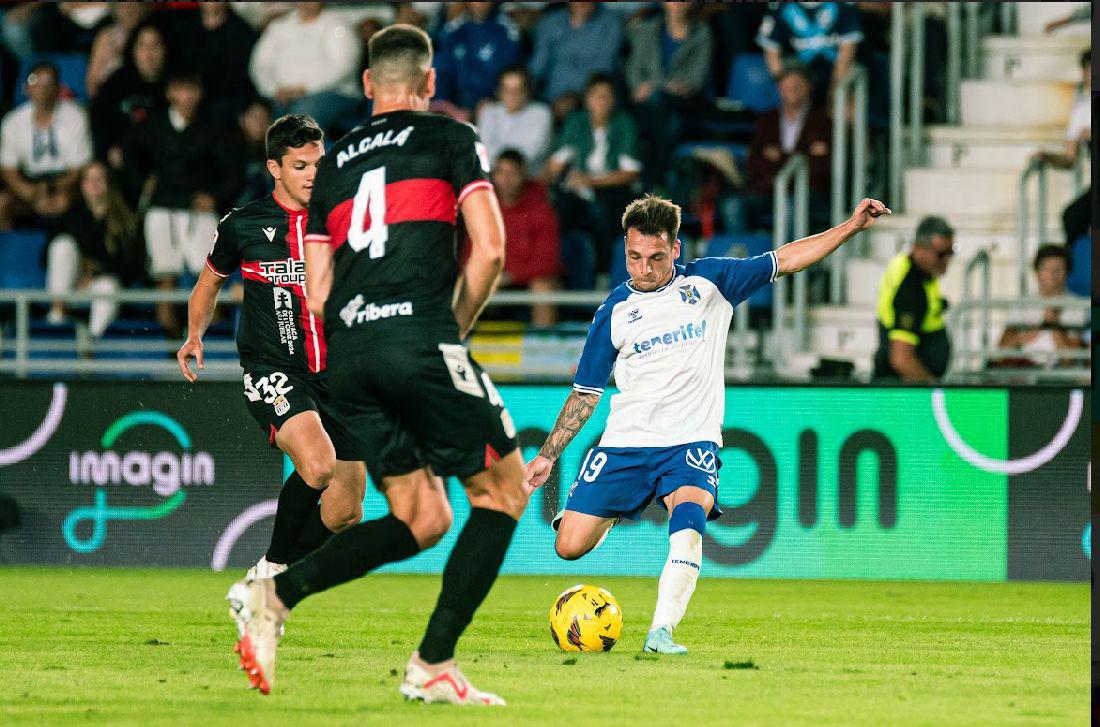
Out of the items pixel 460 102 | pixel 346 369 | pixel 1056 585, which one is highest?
pixel 460 102

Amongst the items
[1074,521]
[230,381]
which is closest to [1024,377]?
[1074,521]

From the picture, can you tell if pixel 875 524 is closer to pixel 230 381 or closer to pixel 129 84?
pixel 230 381

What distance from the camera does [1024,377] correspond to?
1272cm

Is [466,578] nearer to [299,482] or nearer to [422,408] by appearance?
[422,408]

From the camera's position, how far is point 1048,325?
42.6 ft

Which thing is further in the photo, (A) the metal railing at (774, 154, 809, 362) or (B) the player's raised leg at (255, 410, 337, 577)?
(A) the metal railing at (774, 154, 809, 362)

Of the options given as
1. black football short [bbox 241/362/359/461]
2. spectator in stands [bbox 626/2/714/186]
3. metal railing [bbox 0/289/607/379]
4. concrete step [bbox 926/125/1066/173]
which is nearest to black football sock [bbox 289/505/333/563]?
black football short [bbox 241/362/359/461]

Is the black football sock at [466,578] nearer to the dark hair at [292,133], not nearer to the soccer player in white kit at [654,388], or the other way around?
the soccer player in white kit at [654,388]

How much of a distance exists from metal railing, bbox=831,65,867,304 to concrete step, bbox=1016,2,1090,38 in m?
2.14

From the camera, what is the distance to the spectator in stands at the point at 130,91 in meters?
15.8

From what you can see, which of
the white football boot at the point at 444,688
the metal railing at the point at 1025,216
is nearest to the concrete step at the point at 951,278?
the metal railing at the point at 1025,216

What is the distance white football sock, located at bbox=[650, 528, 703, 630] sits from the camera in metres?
→ 7.45

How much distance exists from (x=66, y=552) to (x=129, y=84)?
219 inches

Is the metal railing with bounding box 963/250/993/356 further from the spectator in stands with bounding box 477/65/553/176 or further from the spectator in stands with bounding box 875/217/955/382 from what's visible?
the spectator in stands with bounding box 477/65/553/176
